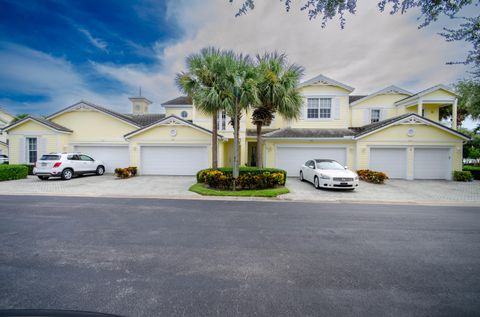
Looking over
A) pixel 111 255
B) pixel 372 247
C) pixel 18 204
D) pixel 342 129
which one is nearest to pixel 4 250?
pixel 111 255

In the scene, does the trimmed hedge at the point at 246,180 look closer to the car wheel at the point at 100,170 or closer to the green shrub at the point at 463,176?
the car wheel at the point at 100,170

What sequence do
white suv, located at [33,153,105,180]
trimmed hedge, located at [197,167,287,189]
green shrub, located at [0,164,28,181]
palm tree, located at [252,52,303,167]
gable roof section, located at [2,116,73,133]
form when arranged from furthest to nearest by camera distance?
1. gable roof section, located at [2,116,73,133]
2. green shrub, located at [0,164,28,181]
3. white suv, located at [33,153,105,180]
4. palm tree, located at [252,52,303,167]
5. trimmed hedge, located at [197,167,287,189]

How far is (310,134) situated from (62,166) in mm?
17218

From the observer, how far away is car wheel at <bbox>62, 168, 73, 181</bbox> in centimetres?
1323

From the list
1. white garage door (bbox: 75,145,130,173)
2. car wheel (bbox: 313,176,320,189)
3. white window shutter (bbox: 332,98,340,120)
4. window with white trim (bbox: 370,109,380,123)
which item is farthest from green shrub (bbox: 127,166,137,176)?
window with white trim (bbox: 370,109,380,123)

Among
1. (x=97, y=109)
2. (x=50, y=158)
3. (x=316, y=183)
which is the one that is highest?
(x=97, y=109)

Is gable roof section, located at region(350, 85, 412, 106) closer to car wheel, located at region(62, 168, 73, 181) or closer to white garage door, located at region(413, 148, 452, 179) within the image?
white garage door, located at region(413, 148, 452, 179)

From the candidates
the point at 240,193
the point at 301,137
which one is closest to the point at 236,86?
the point at 240,193

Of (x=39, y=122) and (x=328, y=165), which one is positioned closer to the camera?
(x=328, y=165)

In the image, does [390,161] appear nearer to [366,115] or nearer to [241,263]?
[366,115]

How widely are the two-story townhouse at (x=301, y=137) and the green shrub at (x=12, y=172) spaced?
2.83 meters

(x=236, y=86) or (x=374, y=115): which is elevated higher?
(x=374, y=115)

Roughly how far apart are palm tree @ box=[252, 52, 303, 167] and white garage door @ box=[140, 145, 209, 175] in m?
6.28

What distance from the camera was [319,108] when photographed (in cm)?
1759
